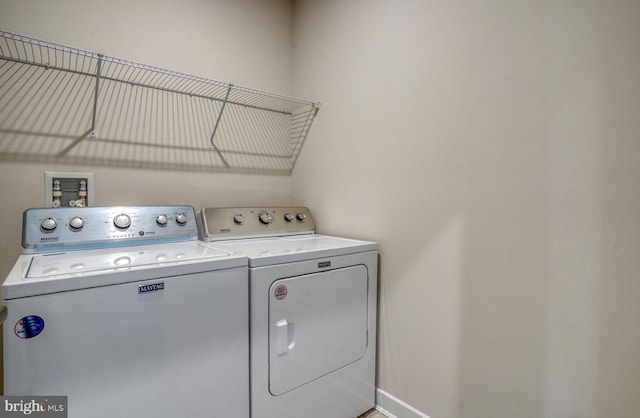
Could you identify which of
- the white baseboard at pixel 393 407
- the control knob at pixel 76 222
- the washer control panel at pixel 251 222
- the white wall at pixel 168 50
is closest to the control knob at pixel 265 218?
the washer control panel at pixel 251 222

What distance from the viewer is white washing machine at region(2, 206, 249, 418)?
865mm

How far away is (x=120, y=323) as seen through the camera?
38.4 inches

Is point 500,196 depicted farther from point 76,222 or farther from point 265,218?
point 76,222

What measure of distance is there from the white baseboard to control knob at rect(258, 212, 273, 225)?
111 centimetres

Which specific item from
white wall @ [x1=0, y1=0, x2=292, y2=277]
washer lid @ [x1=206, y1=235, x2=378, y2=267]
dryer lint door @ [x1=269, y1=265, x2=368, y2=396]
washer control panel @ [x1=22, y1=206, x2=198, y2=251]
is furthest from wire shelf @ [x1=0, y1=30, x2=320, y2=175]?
dryer lint door @ [x1=269, y1=265, x2=368, y2=396]

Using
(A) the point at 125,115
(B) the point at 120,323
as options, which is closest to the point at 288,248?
(B) the point at 120,323

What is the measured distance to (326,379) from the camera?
1476mm

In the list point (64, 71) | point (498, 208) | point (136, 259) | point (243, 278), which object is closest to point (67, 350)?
point (136, 259)

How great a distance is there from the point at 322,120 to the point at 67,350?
1701 mm

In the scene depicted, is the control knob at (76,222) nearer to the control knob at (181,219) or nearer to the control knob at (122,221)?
the control knob at (122,221)

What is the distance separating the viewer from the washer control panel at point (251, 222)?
5.58ft

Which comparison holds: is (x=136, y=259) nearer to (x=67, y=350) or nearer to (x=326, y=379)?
(x=67, y=350)

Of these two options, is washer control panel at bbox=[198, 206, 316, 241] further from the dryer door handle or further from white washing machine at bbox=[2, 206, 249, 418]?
the dryer door handle

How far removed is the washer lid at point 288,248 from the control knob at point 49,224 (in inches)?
24.8
